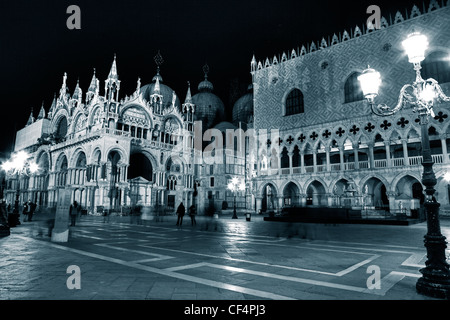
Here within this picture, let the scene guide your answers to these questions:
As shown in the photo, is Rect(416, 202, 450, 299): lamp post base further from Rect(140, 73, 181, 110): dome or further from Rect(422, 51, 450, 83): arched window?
Rect(140, 73, 181, 110): dome

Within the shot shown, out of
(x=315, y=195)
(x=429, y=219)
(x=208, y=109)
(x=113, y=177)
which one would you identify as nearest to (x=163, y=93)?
(x=208, y=109)

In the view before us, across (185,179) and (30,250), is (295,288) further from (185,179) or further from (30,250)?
(185,179)

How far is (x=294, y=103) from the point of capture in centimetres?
3195

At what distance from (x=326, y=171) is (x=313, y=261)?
22.9 m

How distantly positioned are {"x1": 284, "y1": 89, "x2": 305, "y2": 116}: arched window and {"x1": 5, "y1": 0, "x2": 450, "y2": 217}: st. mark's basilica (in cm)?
13

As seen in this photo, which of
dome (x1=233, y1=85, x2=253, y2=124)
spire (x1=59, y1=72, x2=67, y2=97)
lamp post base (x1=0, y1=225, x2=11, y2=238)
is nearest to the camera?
lamp post base (x1=0, y1=225, x2=11, y2=238)

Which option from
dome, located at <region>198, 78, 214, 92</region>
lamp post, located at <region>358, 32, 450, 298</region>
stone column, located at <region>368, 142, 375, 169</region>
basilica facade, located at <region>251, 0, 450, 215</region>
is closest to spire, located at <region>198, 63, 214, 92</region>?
dome, located at <region>198, 78, 214, 92</region>

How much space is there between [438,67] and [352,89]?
22.6 feet

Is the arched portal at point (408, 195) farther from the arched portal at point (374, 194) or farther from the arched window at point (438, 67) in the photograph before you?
the arched window at point (438, 67)

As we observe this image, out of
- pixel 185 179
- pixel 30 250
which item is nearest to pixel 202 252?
pixel 30 250

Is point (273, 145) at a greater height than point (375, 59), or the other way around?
point (375, 59)

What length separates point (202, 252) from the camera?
726 cm

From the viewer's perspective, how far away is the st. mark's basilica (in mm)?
24547

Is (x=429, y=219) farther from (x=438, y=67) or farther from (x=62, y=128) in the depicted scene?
(x=62, y=128)
